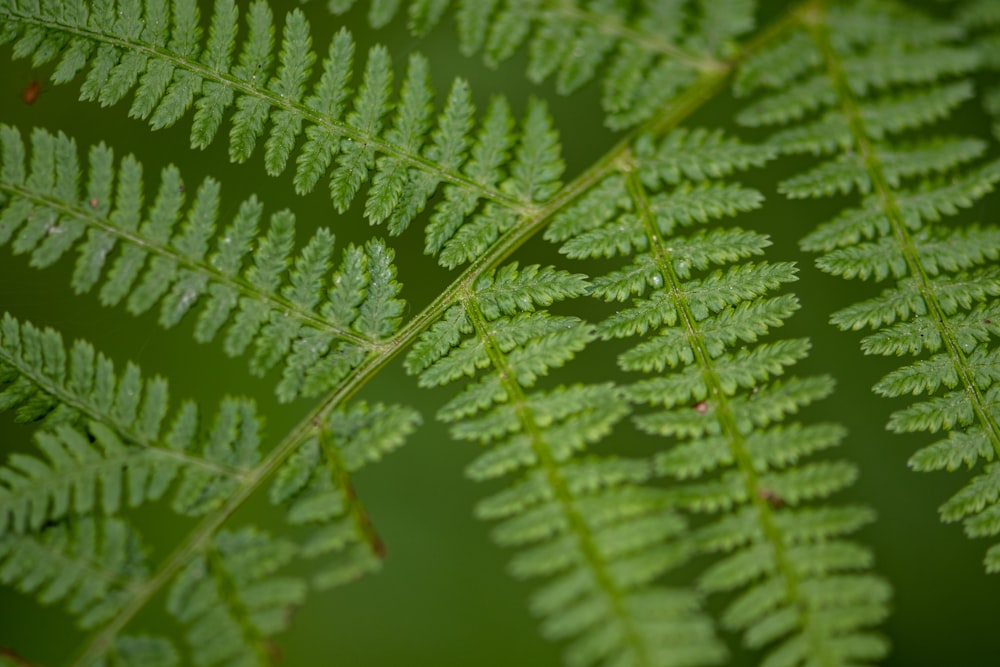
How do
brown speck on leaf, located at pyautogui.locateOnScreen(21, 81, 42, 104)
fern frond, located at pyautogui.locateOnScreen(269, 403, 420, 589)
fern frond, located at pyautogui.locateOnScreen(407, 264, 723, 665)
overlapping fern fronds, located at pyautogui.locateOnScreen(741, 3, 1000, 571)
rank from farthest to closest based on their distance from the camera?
1. brown speck on leaf, located at pyautogui.locateOnScreen(21, 81, 42, 104)
2. overlapping fern fronds, located at pyautogui.locateOnScreen(741, 3, 1000, 571)
3. fern frond, located at pyautogui.locateOnScreen(269, 403, 420, 589)
4. fern frond, located at pyautogui.locateOnScreen(407, 264, 723, 665)

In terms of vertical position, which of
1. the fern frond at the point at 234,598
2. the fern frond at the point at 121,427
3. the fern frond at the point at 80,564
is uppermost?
the fern frond at the point at 121,427

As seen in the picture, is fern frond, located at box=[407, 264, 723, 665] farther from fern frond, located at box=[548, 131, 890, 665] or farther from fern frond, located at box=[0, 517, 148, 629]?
fern frond, located at box=[0, 517, 148, 629]

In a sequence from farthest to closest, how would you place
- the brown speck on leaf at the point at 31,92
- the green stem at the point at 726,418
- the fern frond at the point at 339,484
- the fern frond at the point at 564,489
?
the brown speck on leaf at the point at 31,92, the fern frond at the point at 339,484, the green stem at the point at 726,418, the fern frond at the point at 564,489

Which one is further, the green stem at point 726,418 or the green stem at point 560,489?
the green stem at point 726,418

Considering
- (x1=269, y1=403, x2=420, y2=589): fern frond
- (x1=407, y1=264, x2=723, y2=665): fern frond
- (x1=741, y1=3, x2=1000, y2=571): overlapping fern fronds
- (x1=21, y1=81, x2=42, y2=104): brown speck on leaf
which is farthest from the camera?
(x1=21, y1=81, x2=42, y2=104): brown speck on leaf

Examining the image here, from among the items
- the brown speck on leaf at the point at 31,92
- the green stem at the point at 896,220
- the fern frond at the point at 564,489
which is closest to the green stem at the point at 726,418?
the fern frond at the point at 564,489

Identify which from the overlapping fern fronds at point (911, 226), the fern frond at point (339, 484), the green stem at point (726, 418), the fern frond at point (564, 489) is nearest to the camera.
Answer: the fern frond at point (564, 489)

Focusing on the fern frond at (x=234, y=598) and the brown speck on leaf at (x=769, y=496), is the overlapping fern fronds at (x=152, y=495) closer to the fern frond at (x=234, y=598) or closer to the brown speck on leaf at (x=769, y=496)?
the fern frond at (x=234, y=598)

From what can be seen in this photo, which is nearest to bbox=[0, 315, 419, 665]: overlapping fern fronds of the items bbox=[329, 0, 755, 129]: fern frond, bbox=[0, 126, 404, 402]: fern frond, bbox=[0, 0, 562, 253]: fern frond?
bbox=[0, 126, 404, 402]: fern frond

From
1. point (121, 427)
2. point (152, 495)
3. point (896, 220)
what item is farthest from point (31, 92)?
point (896, 220)
